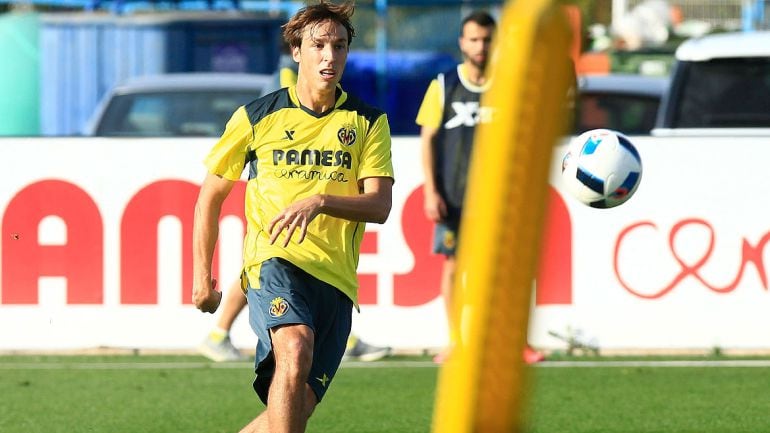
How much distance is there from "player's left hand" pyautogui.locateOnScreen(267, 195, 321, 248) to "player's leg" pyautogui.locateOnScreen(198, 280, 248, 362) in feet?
15.0

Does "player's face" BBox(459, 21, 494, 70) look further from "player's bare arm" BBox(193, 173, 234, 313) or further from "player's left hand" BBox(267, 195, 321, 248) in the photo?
"player's left hand" BBox(267, 195, 321, 248)

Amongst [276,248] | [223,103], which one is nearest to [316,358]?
[276,248]

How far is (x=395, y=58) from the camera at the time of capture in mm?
21250

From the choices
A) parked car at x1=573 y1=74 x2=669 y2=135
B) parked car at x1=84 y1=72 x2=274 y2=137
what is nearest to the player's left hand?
parked car at x1=84 y1=72 x2=274 y2=137

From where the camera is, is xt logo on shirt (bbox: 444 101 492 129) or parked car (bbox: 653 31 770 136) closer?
xt logo on shirt (bbox: 444 101 492 129)

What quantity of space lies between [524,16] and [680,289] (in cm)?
834

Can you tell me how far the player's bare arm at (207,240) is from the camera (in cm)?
530

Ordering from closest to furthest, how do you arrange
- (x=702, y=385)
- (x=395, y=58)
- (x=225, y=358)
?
(x=702, y=385) → (x=225, y=358) → (x=395, y=58)

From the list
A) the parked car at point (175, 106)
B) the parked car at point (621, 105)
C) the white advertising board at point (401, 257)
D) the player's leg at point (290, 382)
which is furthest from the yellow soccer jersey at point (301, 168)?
the parked car at point (621, 105)

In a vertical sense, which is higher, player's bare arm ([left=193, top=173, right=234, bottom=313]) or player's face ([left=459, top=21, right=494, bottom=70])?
player's face ([left=459, top=21, right=494, bottom=70])

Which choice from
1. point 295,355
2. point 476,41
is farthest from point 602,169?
point 295,355

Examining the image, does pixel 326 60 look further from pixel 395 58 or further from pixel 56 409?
pixel 395 58

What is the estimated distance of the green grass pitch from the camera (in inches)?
301

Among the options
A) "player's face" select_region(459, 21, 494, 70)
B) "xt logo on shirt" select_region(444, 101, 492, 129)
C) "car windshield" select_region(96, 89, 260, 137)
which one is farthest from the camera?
"car windshield" select_region(96, 89, 260, 137)
